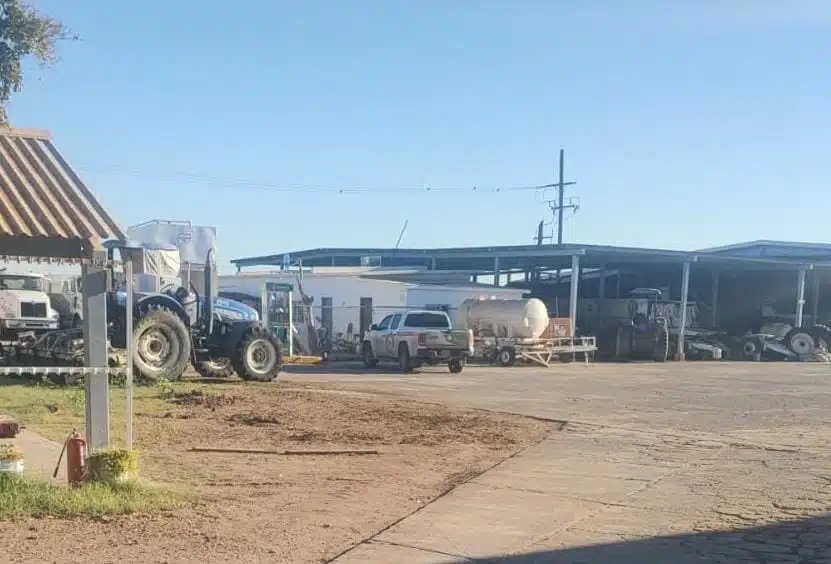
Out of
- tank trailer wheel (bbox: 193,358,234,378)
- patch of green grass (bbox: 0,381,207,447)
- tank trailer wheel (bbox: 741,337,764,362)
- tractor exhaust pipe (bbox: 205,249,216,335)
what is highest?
tractor exhaust pipe (bbox: 205,249,216,335)

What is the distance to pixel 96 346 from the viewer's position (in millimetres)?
8883

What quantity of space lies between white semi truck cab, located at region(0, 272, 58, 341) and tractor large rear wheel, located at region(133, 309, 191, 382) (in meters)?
4.24

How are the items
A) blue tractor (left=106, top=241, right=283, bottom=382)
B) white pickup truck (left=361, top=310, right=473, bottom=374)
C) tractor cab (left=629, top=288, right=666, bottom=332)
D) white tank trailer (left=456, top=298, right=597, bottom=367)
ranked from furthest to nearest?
tractor cab (left=629, top=288, right=666, bottom=332)
white tank trailer (left=456, top=298, right=597, bottom=367)
white pickup truck (left=361, top=310, right=473, bottom=374)
blue tractor (left=106, top=241, right=283, bottom=382)

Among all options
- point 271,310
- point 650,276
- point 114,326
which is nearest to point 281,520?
point 114,326

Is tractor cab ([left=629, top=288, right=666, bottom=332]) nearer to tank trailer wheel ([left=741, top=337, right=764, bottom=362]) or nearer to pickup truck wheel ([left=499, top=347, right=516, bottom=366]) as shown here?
tank trailer wheel ([left=741, top=337, right=764, bottom=362])

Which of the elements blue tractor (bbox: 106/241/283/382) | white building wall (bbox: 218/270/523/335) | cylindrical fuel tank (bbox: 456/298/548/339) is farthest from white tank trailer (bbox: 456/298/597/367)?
blue tractor (bbox: 106/241/283/382)

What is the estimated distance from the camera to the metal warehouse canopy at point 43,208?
8305 millimetres

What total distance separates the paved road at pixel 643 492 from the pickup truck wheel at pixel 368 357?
9864mm

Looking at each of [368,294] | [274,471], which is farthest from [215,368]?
[368,294]

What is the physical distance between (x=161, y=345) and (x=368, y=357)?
11224 mm

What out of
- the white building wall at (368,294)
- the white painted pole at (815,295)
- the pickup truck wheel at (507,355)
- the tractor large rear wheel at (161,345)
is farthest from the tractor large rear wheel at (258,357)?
the white painted pole at (815,295)

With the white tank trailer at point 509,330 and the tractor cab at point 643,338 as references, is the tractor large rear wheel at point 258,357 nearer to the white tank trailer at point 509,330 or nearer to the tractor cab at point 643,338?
the white tank trailer at point 509,330

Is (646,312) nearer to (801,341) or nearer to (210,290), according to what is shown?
(801,341)

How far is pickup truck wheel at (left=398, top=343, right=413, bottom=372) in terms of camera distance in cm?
2786
